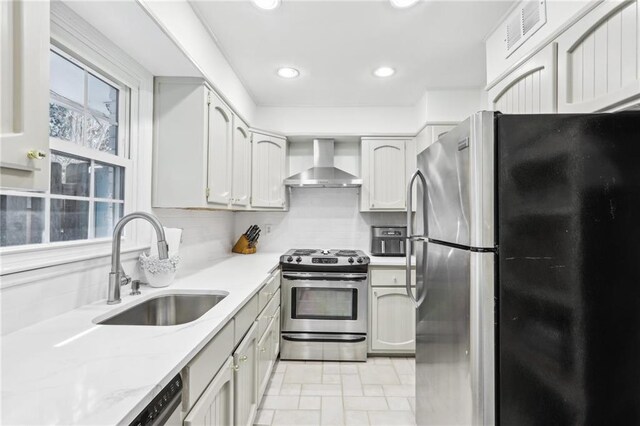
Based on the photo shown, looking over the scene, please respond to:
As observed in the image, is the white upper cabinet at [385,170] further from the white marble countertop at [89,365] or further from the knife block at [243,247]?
the white marble countertop at [89,365]

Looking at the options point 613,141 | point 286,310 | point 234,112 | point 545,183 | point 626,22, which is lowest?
point 286,310

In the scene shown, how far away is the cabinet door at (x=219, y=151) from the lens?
207cm

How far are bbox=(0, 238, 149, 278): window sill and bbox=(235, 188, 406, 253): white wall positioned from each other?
2.01 m

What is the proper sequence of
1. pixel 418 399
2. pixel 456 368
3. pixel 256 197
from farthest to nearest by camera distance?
1. pixel 256 197
2. pixel 418 399
3. pixel 456 368

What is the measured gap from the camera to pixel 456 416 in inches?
52.3

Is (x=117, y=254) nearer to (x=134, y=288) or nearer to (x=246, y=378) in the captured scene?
(x=134, y=288)

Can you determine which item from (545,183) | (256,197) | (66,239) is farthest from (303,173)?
(545,183)

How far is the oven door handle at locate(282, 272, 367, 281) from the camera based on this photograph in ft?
9.40

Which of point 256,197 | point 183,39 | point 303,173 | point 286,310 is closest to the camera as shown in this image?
point 183,39

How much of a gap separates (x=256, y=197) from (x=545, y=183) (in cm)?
245

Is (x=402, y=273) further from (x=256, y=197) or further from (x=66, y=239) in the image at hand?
(x=66, y=239)

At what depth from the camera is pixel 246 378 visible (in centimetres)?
169

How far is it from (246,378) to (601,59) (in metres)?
2.12

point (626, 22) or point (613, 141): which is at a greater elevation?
point (626, 22)
